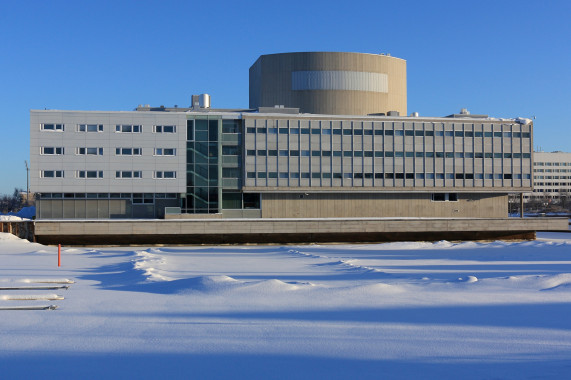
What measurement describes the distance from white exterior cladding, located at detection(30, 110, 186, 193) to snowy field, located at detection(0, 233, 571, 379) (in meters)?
38.2

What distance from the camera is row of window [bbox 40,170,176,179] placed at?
204ft

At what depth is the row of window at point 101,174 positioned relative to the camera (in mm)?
62312

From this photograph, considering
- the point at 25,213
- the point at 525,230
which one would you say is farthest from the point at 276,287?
the point at 25,213

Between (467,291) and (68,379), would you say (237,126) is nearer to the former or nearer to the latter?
(467,291)

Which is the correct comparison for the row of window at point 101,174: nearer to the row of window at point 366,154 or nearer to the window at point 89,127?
the window at point 89,127

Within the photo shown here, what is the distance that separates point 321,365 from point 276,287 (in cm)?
920

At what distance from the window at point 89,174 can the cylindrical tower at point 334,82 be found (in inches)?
1202

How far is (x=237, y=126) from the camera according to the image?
66125 mm

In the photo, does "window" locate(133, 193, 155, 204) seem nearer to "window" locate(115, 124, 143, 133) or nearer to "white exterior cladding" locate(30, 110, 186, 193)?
"white exterior cladding" locate(30, 110, 186, 193)

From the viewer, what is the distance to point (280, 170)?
65.8 m

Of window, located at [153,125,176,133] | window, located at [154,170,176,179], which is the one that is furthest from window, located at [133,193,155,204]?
window, located at [153,125,176,133]

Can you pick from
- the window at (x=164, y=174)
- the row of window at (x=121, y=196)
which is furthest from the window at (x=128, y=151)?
the row of window at (x=121, y=196)

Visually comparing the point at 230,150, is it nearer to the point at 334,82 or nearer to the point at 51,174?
the point at 51,174

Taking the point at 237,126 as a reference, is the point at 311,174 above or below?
below
